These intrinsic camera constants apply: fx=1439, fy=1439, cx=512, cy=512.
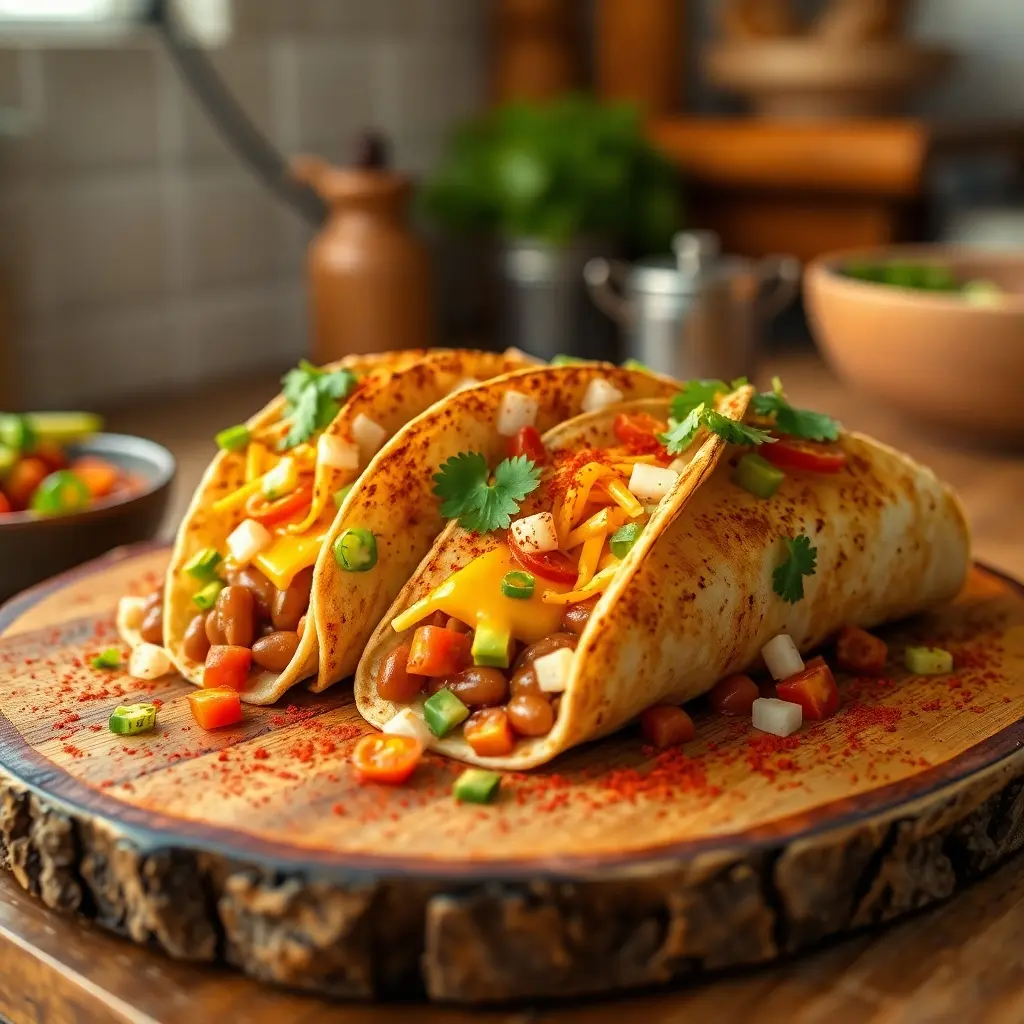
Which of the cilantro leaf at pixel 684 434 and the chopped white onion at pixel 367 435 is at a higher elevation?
the cilantro leaf at pixel 684 434

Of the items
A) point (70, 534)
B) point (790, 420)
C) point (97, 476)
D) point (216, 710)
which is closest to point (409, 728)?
point (216, 710)

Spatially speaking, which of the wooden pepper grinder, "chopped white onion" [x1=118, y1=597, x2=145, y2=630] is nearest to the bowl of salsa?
"chopped white onion" [x1=118, y1=597, x2=145, y2=630]

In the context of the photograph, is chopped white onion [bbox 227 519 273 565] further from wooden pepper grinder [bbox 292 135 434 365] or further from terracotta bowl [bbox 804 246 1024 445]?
wooden pepper grinder [bbox 292 135 434 365]

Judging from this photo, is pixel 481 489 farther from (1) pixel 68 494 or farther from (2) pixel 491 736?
(1) pixel 68 494

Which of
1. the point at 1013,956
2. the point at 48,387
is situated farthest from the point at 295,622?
the point at 48,387

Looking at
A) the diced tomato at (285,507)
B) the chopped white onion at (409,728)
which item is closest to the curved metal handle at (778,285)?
the diced tomato at (285,507)

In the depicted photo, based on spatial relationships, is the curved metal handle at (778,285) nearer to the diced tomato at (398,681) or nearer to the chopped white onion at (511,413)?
the chopped white onion at (511,413)
